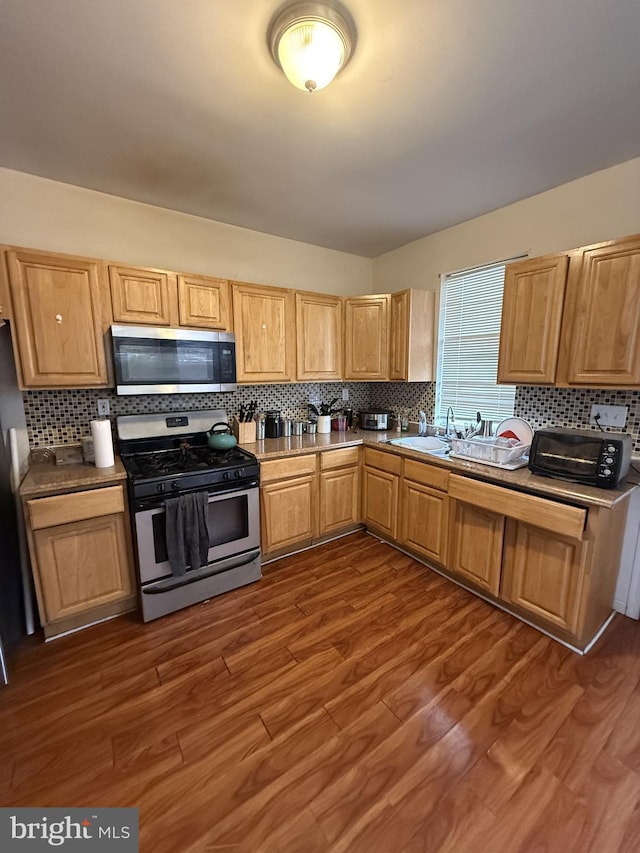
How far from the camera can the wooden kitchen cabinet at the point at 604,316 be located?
182 centimetres

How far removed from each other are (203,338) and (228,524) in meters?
1.30

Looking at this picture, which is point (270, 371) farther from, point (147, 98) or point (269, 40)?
point (269, 40)

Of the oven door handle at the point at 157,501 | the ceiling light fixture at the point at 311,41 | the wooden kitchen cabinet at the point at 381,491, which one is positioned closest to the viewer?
the ceiling light fixture at the point at 311,41

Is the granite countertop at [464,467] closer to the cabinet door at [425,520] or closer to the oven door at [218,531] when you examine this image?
the cabinet door at [425,520]

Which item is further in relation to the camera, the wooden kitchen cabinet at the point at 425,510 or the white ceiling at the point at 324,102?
the wooden kitchen cabinet at the point at 425,510

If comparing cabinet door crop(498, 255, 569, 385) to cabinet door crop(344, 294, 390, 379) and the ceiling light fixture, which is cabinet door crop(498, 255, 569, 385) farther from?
the ceiling light fixture

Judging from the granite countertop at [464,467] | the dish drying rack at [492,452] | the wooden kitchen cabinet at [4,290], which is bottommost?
the granite countertop at [464,467]

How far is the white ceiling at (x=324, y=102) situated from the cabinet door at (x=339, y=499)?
6.92 ft

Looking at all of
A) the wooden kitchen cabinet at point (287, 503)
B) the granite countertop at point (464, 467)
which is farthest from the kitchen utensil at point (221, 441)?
the wooden kitchen cabinet at point (287, 503)

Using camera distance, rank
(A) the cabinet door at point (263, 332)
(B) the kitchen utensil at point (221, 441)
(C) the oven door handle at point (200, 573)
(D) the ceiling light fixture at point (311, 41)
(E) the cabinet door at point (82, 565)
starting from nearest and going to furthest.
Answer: (D) the ceiling light fixture at point (311, 41) → (E) the cabinet door at point (82, 565) → (C) the oven door handle at point (200, 573) → (B) the kitchen utensil at point (221, 441) → (A) the cabinet door at point (263, 332)

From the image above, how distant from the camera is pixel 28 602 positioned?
6.56ft

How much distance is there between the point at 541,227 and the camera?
94.2 inches

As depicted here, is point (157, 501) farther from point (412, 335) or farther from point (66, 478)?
point (412, 335)

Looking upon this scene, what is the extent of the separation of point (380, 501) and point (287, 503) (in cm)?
82
